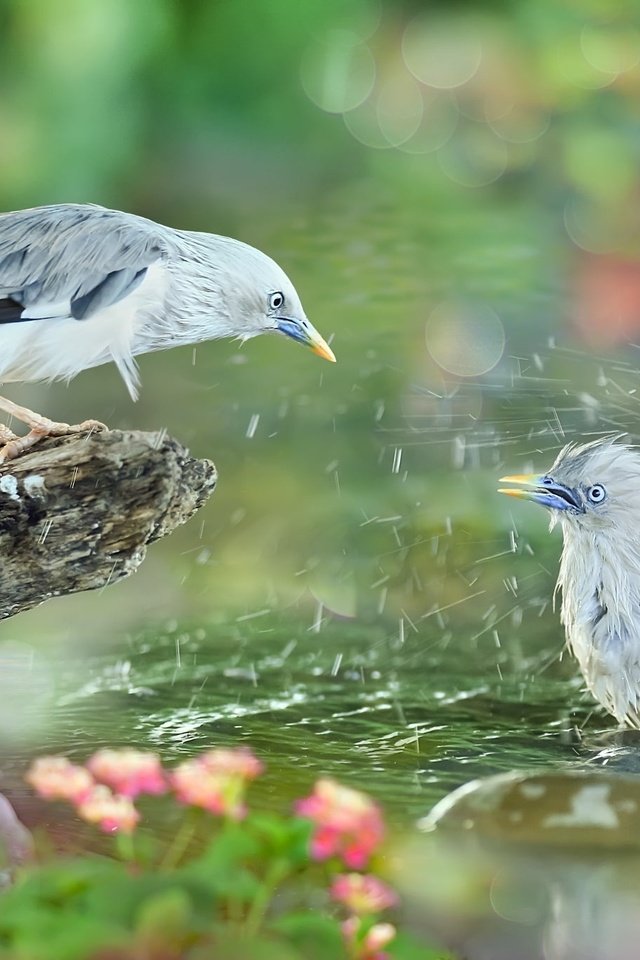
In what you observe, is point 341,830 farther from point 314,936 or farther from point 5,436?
point 5,436

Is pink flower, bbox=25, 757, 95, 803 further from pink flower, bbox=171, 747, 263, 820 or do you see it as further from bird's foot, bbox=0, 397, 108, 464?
bird's foot, bbox=0, 397, 108, 464

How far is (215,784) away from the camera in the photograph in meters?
1.30

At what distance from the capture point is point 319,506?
2.98 metres

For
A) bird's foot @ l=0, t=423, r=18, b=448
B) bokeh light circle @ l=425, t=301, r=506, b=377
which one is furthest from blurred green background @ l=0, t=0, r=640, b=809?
bird's foot @ l=0, t=423, r=18, b=448

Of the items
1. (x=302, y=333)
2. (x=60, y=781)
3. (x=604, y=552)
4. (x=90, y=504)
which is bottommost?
(x=60, y=781)

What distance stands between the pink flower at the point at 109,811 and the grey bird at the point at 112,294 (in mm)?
438

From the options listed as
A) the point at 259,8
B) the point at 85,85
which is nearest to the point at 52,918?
the point at 85,85

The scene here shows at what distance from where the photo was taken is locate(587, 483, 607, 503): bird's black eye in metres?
1.79

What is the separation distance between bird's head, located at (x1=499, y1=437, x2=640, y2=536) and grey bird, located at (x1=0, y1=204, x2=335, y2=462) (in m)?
0.43

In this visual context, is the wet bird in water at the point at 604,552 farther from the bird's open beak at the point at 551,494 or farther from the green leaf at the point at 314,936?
the green leaf at the point at 314,936

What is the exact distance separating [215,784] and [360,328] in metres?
2.02

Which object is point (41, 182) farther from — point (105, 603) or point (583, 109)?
point (583, 109)

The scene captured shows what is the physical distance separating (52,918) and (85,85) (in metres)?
2.29

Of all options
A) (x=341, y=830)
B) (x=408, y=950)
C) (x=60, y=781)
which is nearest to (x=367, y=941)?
(x=408, y=950)
